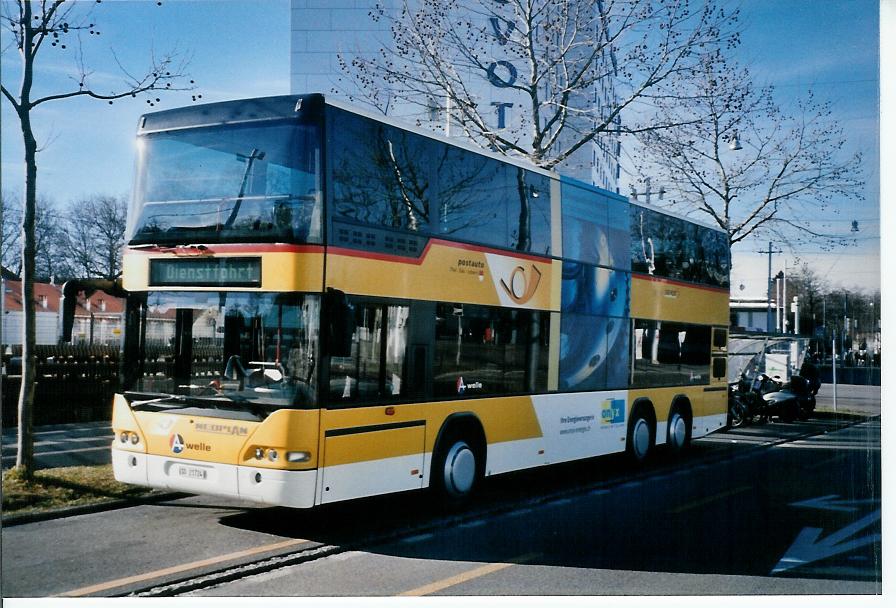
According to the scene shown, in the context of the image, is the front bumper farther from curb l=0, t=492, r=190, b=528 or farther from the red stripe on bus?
the red stripe on bus

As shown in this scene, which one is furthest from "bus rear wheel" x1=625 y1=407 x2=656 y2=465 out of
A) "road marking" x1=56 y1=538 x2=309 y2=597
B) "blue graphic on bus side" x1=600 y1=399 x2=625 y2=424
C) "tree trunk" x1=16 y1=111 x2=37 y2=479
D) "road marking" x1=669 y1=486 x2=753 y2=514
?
"tree trunk" x1=16 y1=111 x2=37 y2=479

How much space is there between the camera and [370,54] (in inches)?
663

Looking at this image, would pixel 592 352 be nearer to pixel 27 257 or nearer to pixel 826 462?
pixel 826 462

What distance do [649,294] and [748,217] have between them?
9.40m

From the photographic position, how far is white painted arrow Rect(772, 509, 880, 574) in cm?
862

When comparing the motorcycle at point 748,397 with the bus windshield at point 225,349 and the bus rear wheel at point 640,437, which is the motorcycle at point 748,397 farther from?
the bus windshield at point 225,349

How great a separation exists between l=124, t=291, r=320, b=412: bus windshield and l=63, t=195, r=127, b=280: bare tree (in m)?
2.43

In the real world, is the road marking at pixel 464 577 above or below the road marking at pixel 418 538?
below

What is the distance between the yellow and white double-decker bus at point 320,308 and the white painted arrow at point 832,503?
3.59 meters

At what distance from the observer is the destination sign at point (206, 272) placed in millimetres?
8133

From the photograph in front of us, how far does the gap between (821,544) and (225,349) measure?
6346mm

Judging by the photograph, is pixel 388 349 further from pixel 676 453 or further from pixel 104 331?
pixel 676 453

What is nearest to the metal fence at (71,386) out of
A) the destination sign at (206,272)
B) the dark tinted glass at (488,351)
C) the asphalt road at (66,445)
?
the asphalt road at (66,445)

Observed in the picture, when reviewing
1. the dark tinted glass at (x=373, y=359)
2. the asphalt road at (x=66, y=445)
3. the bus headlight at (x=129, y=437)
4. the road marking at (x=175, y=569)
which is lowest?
the road marking at (x=175, y=569)
